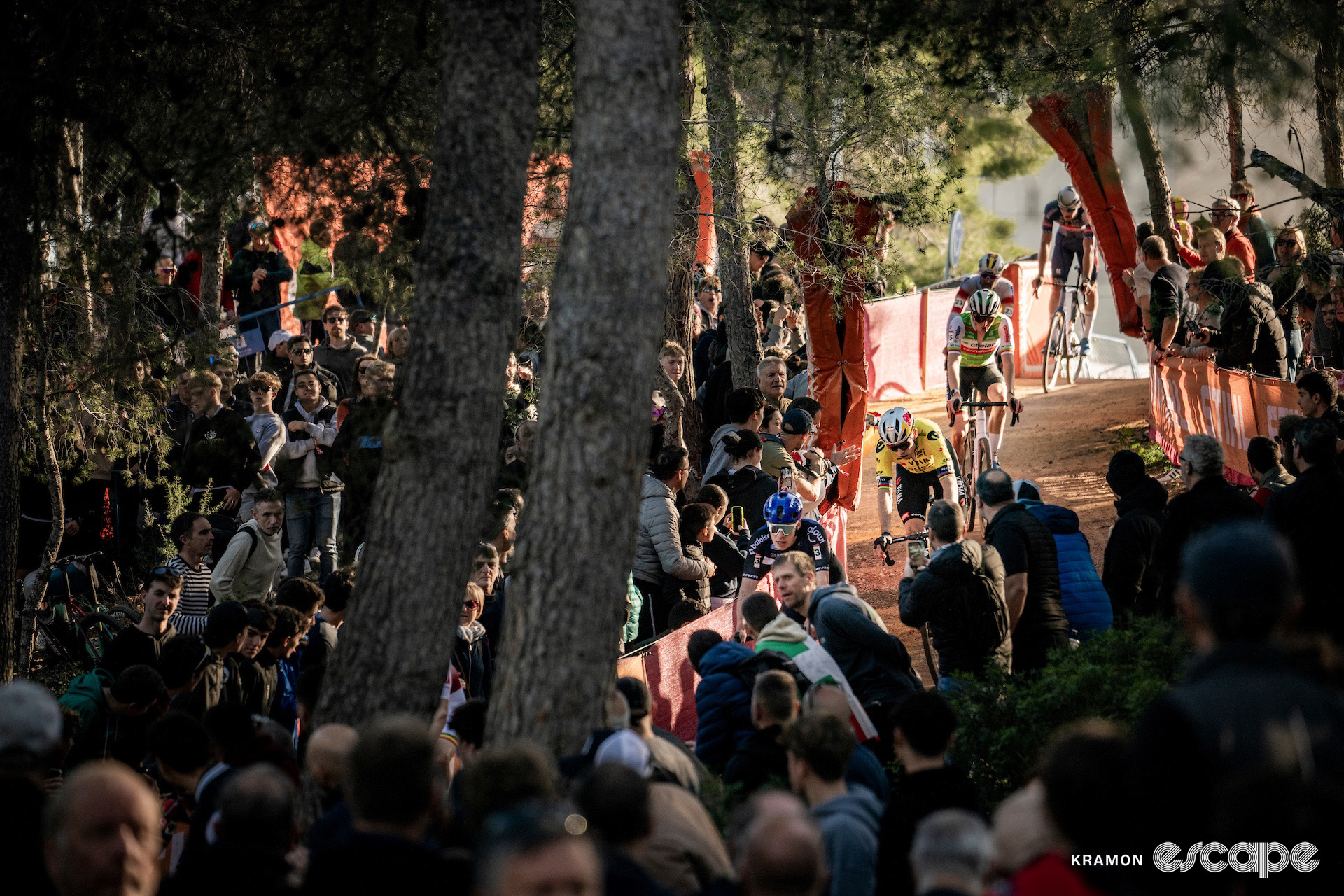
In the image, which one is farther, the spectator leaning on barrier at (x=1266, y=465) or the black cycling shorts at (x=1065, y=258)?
the black cycling shorts at (x=1065, y=258)

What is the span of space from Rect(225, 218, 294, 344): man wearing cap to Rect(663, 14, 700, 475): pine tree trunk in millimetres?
4717

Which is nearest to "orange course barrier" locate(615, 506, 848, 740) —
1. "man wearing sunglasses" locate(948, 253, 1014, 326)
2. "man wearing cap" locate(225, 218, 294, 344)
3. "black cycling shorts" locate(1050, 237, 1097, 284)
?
"man wearing sunglasses" locate(948, 253, 1014, 326)

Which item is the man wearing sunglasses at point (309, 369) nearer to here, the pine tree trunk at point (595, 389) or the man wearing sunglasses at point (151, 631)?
the man wearing sunglasses at point (151, 631)

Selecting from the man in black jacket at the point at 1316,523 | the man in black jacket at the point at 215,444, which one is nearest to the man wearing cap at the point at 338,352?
the man in black jacket at the point at 215,444

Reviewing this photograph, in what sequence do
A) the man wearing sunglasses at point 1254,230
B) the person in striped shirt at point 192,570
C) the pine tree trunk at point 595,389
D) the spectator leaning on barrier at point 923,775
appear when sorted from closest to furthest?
the spectator leaning on barrier at point 923,775 < the pine tree trunk at point 595,389 < the person in striped shirt at point 192,570 < the man wearing sunglasses at point 1254,230

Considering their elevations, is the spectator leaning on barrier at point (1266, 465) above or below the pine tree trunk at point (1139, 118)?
below

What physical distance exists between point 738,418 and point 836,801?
655cm

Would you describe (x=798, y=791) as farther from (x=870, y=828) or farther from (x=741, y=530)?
(x=741, y=530)

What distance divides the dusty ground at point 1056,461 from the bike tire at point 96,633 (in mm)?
6925

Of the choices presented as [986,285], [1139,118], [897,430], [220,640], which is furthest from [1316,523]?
[986,285]

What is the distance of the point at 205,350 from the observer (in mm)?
8086

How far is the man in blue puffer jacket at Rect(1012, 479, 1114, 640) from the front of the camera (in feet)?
26.6

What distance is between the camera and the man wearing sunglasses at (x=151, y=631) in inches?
286

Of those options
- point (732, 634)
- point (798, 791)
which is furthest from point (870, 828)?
point (732, 634)
